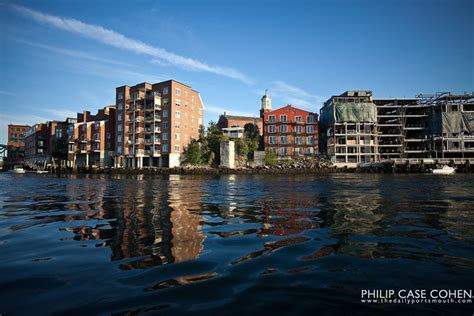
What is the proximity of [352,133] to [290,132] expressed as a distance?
1772 cm

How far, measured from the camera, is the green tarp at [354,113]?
74.9 m

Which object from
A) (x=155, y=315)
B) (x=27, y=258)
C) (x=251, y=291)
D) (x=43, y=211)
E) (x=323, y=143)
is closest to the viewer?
(x=155, y=315)

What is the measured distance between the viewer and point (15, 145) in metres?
120

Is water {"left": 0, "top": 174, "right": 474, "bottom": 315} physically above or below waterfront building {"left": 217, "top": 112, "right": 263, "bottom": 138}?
below

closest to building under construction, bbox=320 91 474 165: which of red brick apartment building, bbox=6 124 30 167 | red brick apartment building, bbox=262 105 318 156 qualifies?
red brick apartment building, bbox=262 105 318 156

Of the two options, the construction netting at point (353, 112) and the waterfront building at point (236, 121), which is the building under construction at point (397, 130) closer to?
the construction netting at point (353, 112)

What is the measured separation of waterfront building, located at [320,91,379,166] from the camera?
244 ft

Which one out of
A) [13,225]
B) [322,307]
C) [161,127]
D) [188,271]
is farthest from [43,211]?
[161,127]

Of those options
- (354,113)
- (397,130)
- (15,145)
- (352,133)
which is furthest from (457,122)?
(15,145)

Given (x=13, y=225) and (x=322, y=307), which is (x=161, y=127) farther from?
(x=322, y=307)

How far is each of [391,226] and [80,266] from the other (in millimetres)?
7439

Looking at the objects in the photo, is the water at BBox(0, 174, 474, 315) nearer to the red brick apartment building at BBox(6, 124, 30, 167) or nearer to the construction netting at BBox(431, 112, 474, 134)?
the construction netting at BBox(431, 112, 474, 134)

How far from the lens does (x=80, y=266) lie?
167 inches

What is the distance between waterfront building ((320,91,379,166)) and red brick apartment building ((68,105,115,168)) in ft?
216
